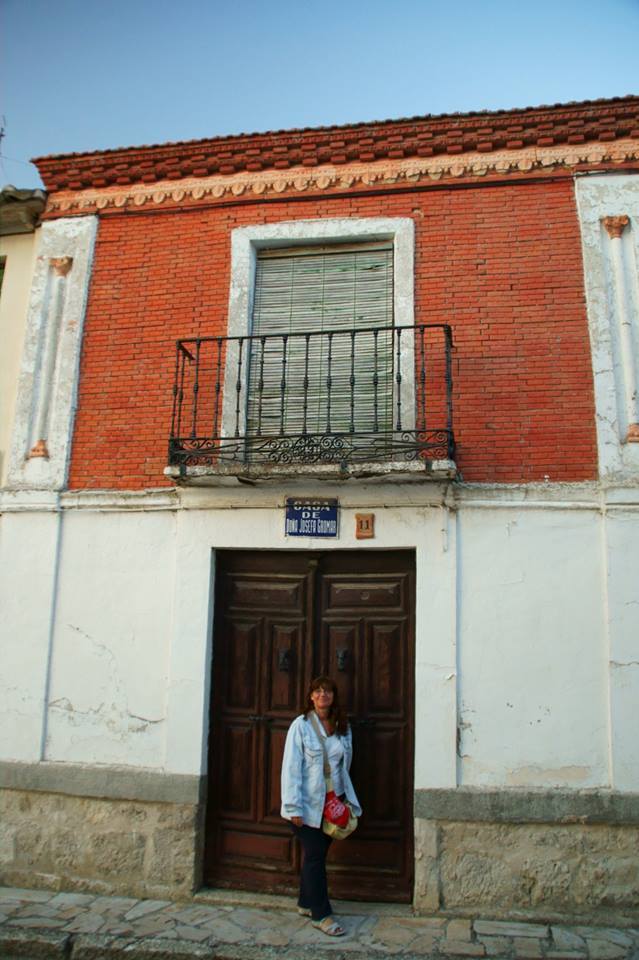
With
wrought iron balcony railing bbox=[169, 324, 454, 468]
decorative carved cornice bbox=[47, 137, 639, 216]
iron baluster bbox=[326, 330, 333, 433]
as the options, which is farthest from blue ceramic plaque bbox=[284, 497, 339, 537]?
decorative carved cornice bbox=[47, 137, 639, 216]

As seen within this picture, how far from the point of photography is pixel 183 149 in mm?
6652

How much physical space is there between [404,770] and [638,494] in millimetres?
2672

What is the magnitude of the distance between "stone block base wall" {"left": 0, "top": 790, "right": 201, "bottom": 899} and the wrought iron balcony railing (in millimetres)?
2677

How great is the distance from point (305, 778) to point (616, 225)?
4889 millimetres

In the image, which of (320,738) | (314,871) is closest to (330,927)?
(314,871)

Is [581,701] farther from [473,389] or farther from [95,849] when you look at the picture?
[95,849]

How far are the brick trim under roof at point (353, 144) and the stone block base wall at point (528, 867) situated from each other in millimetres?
5205

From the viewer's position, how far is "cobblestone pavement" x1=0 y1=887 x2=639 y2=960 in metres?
4.49

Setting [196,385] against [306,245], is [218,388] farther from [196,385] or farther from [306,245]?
[306,245]

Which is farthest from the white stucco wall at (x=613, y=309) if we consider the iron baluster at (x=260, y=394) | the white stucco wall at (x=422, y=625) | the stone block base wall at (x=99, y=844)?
the stone block base wall at (x=99, y=844)

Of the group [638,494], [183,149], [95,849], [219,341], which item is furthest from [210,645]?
[183,149]

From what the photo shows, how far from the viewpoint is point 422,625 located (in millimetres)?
5449

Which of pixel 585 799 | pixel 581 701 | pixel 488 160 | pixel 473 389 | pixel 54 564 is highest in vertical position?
pixel 488 160

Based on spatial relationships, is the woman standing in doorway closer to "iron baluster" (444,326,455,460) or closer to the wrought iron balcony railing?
the wrought iron balcony railing
